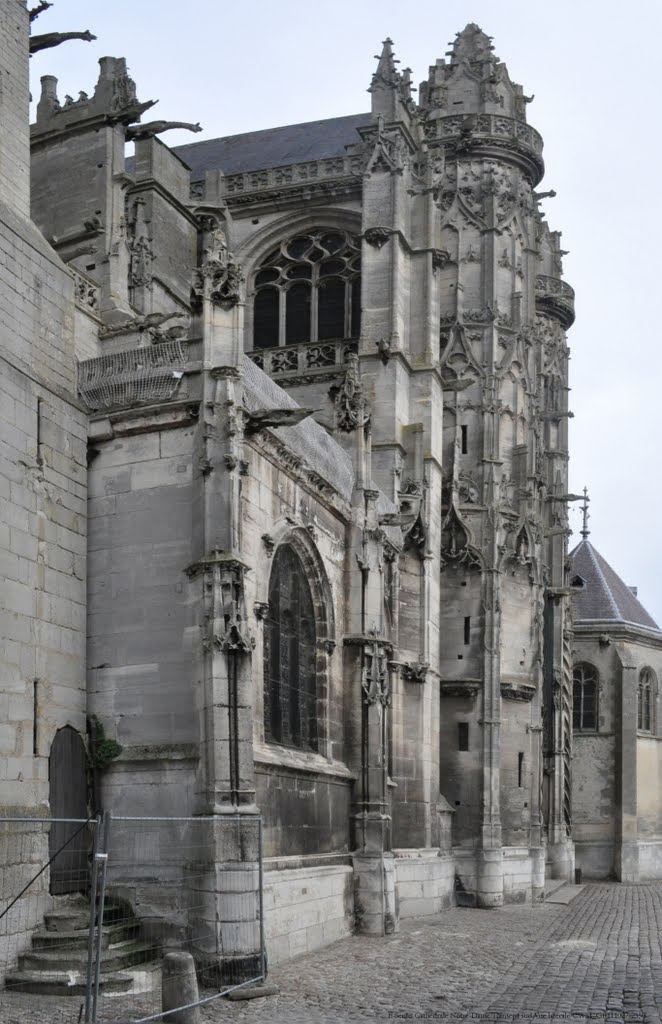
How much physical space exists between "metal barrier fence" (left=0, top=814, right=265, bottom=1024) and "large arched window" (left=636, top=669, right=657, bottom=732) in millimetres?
31301

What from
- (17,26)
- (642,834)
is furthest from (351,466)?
(642,834)

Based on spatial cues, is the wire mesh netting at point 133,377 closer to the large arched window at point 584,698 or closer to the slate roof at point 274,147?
the slate roof at point 274,147

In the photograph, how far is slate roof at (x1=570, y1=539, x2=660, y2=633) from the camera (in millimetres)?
45906

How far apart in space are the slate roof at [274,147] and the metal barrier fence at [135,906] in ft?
72.3

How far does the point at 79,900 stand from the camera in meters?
15.0

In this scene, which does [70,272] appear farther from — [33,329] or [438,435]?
[438,435]

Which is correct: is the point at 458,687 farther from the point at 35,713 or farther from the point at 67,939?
the point at 67,939

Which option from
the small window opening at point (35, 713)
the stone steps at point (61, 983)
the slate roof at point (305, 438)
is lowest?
the stone steps at point (61, 983)

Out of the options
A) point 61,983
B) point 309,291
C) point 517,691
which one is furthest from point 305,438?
point 309,291

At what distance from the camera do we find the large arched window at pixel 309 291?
103 ft

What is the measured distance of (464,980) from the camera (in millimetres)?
15031

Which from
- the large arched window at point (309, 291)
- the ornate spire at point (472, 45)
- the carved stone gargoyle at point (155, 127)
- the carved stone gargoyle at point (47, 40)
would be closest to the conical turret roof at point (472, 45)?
the ornate spire at point (472, 45)

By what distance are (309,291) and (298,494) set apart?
44.6ft

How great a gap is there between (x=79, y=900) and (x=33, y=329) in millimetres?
6193
